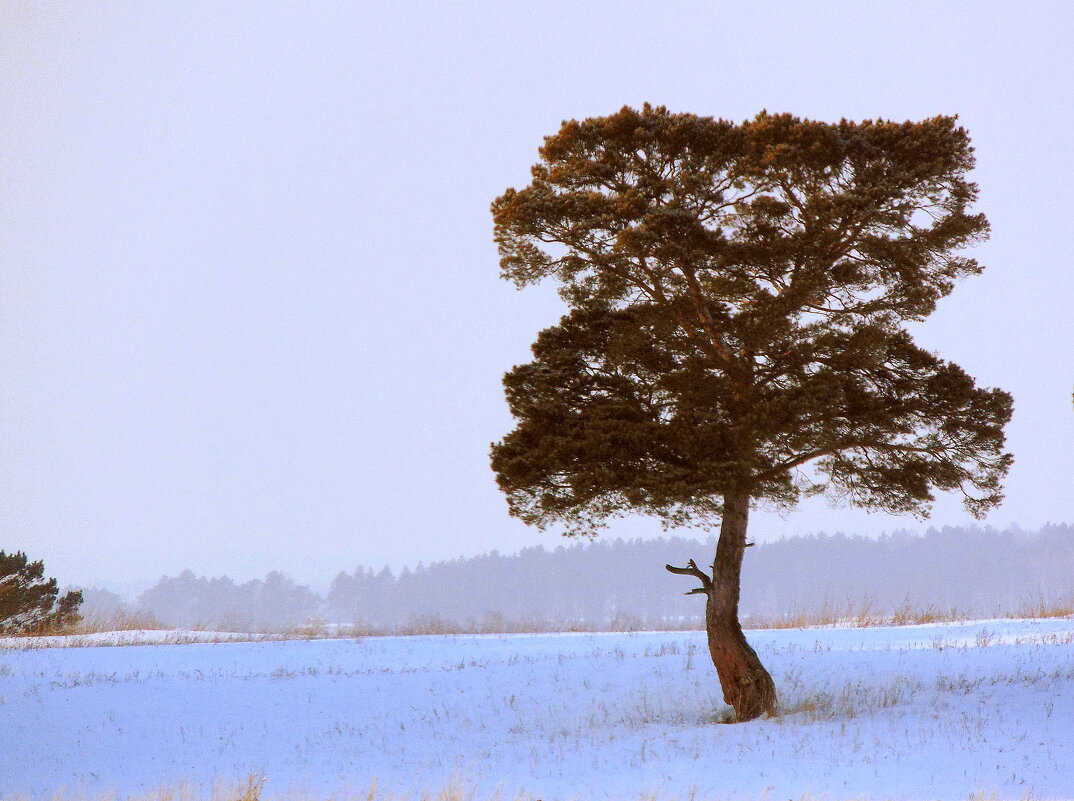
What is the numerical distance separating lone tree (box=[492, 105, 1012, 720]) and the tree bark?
32 mm

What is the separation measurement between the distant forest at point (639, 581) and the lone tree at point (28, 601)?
77024 mm

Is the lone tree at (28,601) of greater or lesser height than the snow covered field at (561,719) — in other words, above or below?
above

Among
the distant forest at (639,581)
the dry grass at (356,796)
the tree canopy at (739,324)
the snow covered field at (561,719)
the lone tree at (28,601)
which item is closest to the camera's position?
the dry grass at (356,796)

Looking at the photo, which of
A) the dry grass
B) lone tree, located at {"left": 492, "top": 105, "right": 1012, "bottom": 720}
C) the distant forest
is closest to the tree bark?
lone tree, located at {"left": 492, "top": 105, "right": 1012, "bottom": 720}

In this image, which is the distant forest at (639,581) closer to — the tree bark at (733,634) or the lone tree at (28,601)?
the lone tree at (28,601)

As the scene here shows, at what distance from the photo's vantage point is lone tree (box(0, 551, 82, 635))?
28.7 m

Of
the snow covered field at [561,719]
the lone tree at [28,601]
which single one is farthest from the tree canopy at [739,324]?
the lone tree at [28,601]

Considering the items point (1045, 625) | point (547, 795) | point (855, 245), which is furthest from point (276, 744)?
point (1045, 625)

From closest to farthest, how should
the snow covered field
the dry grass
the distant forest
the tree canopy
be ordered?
the dry grass, the snow covered field, the tree canopy, the distant forest

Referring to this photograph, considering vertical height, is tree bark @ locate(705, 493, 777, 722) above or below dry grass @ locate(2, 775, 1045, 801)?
above

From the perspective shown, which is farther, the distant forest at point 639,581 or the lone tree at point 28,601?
the distant forest at point 639,581

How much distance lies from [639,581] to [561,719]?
101 meters

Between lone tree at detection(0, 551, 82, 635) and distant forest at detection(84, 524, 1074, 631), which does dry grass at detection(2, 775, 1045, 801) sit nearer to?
lone tree at detection(0, 551, 82, 635)

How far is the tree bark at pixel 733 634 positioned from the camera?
46.2ft
